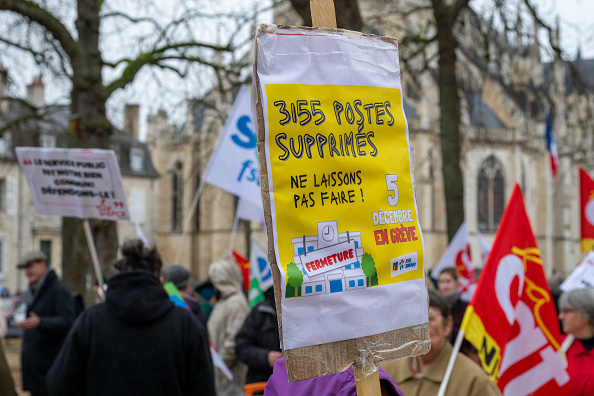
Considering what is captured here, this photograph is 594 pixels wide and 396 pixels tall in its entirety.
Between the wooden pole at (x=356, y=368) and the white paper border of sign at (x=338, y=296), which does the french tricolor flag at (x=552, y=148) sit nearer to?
the white paper border of sign at (x=338, y=296)

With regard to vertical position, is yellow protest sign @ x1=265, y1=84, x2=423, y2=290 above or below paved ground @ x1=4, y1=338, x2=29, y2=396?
above

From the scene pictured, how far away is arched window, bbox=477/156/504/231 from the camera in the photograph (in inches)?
1756

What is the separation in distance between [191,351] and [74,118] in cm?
590

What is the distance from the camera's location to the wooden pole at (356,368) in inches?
82.3

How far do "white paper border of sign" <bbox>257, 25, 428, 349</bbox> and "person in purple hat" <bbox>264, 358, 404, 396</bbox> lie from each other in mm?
132

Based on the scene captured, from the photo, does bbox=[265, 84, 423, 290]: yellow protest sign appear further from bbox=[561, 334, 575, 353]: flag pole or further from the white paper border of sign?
bbox=[561, 334, 575, 353]: flag pole

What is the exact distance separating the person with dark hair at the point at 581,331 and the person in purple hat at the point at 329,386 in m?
2.25

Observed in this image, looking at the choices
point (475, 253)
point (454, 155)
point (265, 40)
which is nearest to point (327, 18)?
point (265, 40)

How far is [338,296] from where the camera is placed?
2188 mm

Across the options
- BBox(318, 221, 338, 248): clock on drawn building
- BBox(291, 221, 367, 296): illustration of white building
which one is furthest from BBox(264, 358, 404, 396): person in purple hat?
BBox(318, 221, 338, 248): clock on drawn building

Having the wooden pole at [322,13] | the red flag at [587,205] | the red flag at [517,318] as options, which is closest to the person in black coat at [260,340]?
the red flag at [517,318]

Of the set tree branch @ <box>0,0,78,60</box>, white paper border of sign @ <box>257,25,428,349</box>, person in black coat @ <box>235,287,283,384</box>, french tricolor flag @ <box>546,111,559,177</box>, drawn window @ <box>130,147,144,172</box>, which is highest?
drawn window @ <box>130,147,144,172</box>

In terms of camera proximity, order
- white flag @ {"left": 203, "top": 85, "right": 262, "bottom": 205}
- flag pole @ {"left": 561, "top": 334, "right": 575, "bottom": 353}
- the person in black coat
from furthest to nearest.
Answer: white flag @ {"left": 203, "top": 85, "right": 262, "bottom": 205}
the person in black coat
flag pole @ {"left": 561, "top": 334, "right": 575, "bottom": 353}

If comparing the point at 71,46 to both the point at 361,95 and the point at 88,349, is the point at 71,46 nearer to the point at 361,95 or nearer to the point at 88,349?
the point at 88,349
